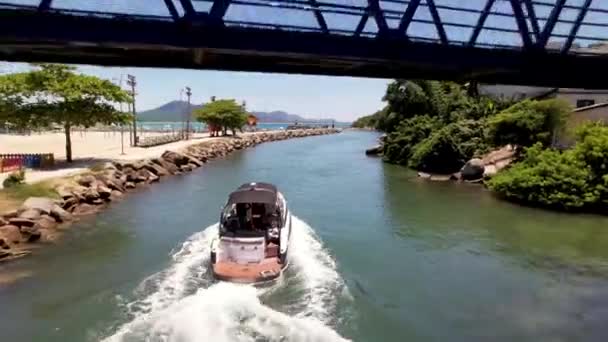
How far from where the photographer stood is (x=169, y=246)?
71.6 ft

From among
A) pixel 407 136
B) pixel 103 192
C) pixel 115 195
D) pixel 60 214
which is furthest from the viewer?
pixel 407 136

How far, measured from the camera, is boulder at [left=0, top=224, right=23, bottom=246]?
20430 mm

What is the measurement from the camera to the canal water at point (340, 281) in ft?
46.9

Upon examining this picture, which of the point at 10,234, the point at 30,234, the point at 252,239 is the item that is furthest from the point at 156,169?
the point at 252,239

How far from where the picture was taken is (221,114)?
278 feet

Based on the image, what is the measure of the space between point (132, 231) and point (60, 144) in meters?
35.0

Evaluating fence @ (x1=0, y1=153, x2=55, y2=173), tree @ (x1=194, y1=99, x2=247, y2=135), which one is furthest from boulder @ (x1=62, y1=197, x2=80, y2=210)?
tree @ (x1=194, y1=99, x2=247, y2=135)

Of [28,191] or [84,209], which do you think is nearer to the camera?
[28,191]

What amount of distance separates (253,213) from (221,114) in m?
65.9

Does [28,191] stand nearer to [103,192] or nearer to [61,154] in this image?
[103,192]

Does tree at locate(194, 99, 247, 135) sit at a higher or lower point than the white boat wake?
higher

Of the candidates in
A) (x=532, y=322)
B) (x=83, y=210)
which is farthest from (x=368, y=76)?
(x=83, y=210)

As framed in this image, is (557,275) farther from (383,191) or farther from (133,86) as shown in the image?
(133,86)

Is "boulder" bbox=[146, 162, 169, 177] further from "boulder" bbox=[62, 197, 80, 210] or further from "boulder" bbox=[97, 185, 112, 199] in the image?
"boulder" bbox=[62, 197, 80, 210]
